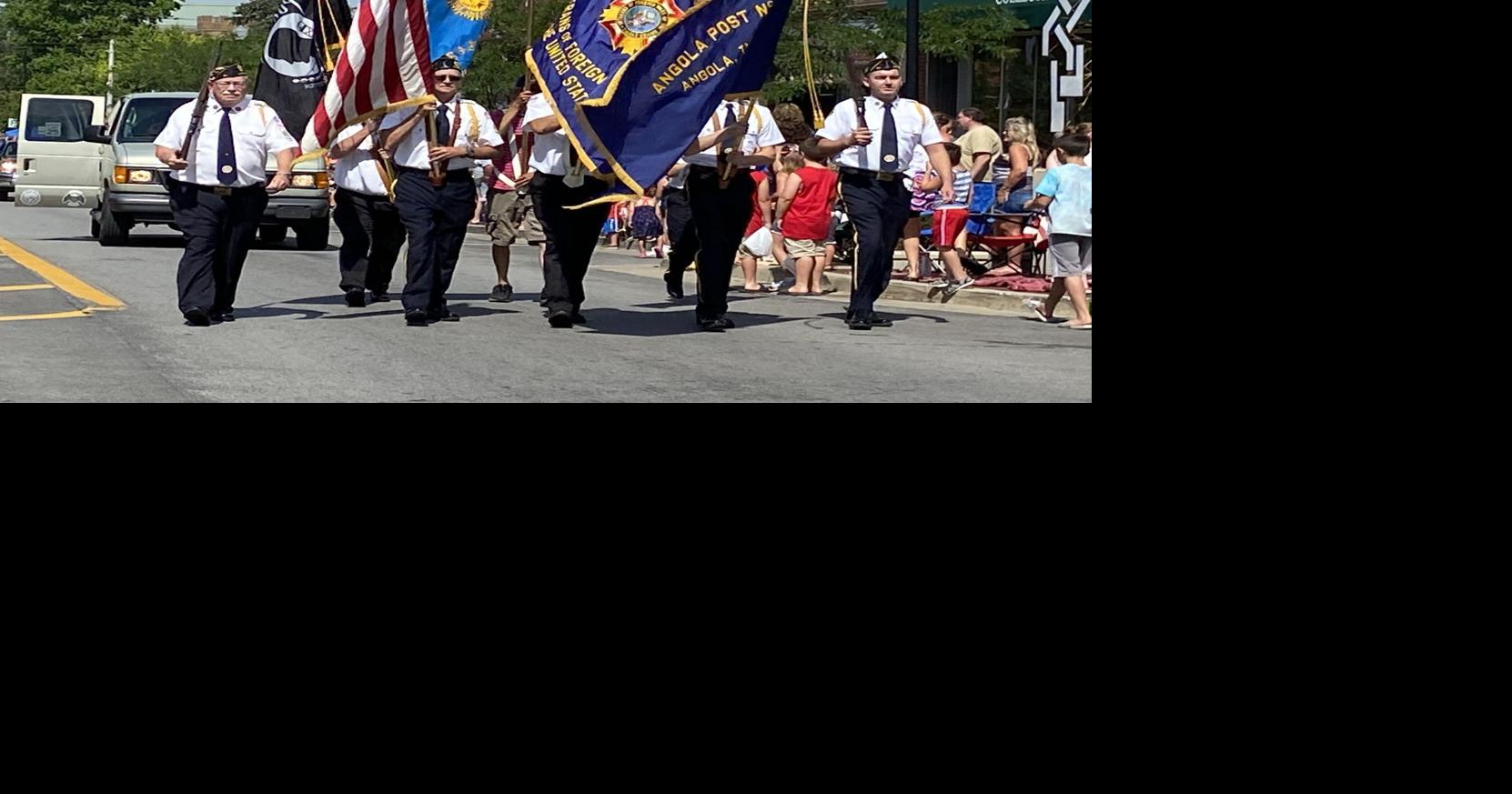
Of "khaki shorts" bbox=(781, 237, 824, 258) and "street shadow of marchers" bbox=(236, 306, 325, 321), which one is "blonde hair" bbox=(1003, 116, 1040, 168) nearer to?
"khaki shorts" bbox=(781, 237, 824, 258)

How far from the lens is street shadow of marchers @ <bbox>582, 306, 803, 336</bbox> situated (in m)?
14.0

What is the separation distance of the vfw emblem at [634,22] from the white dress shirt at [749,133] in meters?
0.59

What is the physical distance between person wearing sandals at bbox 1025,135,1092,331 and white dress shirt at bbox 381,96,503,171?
3.63 metres

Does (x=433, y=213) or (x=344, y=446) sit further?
(x=433, y=213)

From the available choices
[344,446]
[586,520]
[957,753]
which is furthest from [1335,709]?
[344,446]

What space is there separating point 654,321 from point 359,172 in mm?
2042

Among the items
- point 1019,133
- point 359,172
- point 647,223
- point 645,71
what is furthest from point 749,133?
point 647,223

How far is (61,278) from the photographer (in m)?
17.5

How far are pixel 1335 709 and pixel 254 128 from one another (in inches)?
403

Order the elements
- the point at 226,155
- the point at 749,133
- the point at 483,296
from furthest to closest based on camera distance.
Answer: the point at 483,296 → the point at 749,133 → the point at 226,155

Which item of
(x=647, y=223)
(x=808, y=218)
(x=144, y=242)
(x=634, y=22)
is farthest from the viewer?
(x=144, y=242)

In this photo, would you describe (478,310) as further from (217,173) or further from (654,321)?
(217,173)

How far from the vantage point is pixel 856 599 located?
5457 mm

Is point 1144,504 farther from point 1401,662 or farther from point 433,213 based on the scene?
point 433,213
